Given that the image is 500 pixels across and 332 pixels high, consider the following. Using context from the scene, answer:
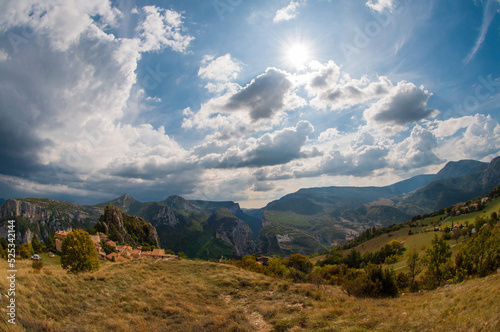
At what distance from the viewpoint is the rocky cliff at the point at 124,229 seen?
127863 mm

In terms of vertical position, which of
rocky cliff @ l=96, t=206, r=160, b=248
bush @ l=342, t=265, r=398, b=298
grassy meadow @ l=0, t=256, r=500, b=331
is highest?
grassy meadow @ l=0, t=256, r=500, b=331

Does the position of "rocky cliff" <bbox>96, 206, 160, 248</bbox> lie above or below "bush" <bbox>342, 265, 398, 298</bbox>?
below

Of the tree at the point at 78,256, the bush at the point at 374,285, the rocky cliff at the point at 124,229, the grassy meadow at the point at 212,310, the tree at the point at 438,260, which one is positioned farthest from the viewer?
the rocky cliff at the point at 124,229

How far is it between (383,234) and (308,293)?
20998cm

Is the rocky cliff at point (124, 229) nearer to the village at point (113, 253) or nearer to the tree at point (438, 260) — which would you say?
the village at point (113, 253)

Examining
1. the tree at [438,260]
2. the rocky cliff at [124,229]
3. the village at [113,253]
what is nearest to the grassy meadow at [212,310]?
the tree at [438,260]

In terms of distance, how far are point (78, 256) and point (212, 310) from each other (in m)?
23.1

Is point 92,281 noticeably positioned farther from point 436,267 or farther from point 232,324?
point 436,267

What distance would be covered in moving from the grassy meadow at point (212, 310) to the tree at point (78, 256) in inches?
321

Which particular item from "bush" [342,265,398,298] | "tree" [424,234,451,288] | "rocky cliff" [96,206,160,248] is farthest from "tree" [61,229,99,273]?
"rocky cliff" [96,206,160,248]

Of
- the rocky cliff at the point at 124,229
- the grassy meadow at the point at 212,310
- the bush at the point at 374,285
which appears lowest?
the rocky cliff at the point at 124,229

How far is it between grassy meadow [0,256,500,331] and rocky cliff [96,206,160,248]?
126765 mm

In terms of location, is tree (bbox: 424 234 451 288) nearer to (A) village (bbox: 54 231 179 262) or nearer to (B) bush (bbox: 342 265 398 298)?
(B) bush (bbox: 342 265 398 298)

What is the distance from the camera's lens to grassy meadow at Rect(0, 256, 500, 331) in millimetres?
11641
